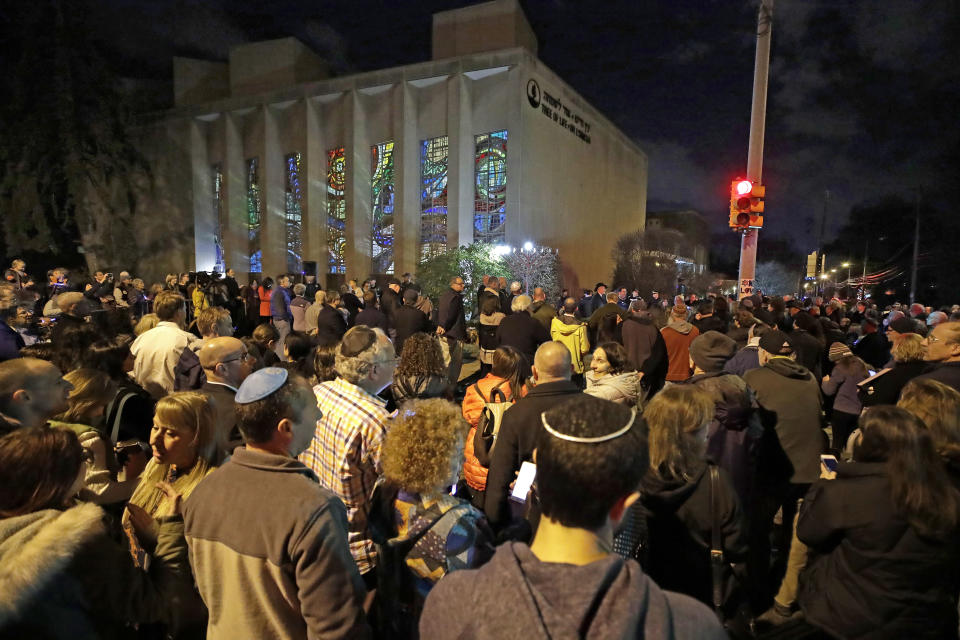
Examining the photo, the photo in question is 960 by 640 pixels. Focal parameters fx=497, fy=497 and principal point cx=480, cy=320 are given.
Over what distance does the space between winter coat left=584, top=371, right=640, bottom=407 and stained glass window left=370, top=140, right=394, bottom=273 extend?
24.2 meters

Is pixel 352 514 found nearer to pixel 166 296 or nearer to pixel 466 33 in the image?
pixel 166 296

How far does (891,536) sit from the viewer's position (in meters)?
2.12

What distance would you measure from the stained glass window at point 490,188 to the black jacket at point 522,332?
17695 millimetres

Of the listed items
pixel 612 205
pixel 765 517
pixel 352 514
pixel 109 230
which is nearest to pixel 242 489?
pixel 352 514

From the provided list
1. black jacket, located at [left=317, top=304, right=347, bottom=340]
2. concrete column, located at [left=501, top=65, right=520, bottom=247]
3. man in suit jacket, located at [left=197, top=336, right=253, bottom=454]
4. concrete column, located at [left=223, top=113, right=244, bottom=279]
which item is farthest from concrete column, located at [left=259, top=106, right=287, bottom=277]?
man in suit jacket, located at [left=197, top=336, right=253, bottom=454]

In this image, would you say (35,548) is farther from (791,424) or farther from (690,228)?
(690,228)

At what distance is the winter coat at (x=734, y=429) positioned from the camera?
3264 millimetres

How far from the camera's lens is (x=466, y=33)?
2638 cm

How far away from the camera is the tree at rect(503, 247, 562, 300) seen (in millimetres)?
21984

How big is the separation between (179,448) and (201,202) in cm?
3507

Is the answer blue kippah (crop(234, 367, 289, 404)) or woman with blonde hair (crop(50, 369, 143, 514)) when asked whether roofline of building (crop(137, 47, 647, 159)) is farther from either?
blue kippah (crop(234, 367, 289, 404))

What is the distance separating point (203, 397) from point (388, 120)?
89.2 ft

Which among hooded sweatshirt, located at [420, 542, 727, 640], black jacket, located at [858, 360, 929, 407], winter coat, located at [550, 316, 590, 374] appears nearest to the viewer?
hooded sweatshirt, located at [420, 542, 727, 640]

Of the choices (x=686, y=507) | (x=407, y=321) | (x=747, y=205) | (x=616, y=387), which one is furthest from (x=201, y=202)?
(x=686, y=507)
